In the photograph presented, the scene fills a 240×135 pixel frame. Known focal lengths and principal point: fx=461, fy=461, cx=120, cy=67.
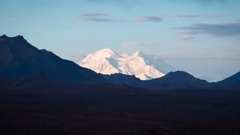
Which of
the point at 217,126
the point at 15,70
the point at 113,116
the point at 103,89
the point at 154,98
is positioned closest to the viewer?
the point at 217,126

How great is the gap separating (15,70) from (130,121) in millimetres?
115798

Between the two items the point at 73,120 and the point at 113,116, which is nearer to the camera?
the point at 73,120

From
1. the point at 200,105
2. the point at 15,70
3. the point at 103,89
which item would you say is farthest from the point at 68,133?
the point at 15,70

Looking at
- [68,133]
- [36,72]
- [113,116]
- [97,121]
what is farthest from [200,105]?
[36,72]

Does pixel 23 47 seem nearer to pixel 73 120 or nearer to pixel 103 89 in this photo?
pixel 103 89

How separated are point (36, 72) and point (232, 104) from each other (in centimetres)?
9332

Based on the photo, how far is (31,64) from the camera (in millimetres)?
170750

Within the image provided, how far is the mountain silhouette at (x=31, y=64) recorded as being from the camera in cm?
16455

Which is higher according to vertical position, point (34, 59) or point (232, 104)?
point (34, 59)

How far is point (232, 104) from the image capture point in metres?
92.6

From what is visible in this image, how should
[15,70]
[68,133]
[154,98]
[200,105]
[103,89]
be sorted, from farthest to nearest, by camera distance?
[15,70] → [103,89] → [154,98] → [200,105] → [68,133]

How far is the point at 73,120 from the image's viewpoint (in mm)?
56000

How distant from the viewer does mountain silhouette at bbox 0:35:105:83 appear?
165m

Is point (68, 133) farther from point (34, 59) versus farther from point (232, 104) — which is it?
point (34, 59)
